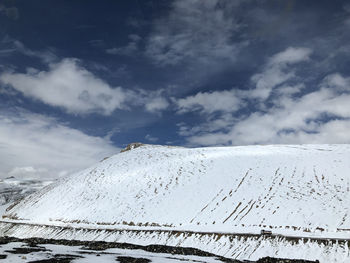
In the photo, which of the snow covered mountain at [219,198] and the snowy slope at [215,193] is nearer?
the snow covered mountain at [219,198]

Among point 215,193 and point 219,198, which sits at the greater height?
point 215,193

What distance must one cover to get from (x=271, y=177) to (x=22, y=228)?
54732 mm

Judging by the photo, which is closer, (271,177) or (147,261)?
(147,261)

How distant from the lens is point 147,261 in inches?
760

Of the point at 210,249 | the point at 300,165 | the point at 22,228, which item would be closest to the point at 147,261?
the point at 210,249

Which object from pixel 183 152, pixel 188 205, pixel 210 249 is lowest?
pixel 210 249

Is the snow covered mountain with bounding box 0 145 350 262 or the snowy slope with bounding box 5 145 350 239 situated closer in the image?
the snow covered mountain with bounding box 0 145 350 262

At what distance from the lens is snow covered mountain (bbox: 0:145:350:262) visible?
3662 centimetres

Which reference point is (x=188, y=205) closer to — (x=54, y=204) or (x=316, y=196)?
(x=316, y=196)

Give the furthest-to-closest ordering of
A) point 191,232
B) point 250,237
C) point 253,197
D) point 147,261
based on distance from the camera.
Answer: point 253,197 < point 191,232 < point 250,237 < point 147,261

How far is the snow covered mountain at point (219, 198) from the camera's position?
3662cm

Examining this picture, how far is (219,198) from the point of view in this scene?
170 ft

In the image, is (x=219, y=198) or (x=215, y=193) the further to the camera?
(x=215, y=193)

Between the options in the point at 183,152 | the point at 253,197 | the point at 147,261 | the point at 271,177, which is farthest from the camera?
the point at 183,152
